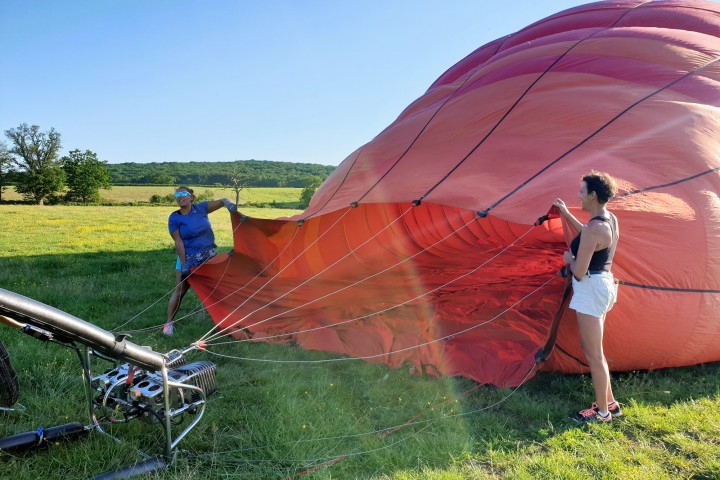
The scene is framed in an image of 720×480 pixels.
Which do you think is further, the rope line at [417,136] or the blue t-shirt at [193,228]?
the blue t-shirt at [193,228]

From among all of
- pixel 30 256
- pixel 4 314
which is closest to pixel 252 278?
pixel 4 314

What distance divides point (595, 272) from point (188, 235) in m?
3.64

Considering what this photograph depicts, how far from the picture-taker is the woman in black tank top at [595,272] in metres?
2.86

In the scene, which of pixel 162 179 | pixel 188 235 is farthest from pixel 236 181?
pixel 188 235

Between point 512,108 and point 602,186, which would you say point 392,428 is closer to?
point 602,186

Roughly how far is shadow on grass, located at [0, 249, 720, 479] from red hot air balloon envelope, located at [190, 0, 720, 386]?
0.20 meters

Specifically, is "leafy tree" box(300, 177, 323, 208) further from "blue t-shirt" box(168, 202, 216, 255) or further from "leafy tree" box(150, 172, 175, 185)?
"blue t-shirt" box(168, 202, 216, 255)

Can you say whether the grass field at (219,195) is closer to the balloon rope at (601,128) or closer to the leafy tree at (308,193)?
the leafy tree at (308,193)

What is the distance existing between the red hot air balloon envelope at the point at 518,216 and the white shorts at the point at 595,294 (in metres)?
0.31

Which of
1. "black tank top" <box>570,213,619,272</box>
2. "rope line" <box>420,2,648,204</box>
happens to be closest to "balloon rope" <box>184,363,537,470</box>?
"black tank top" <box>570,213,619,272</box>

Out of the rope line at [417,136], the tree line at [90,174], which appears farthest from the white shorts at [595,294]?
the tree line at [90,174]

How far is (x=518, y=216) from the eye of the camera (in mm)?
3113

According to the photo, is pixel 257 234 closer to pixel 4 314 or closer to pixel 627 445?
pixel 4 314

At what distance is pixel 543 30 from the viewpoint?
5.59m
